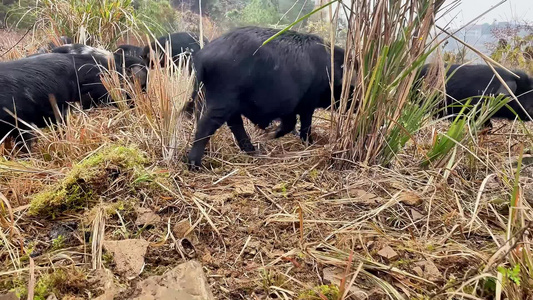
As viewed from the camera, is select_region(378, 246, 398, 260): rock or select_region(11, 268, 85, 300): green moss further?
select_region(378, 246, 398, 260): rock

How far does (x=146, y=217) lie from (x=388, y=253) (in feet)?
3.79

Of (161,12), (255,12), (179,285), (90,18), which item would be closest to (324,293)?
(179,285)

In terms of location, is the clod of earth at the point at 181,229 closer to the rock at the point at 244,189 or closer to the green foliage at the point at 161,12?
the rock at the point at 244,189

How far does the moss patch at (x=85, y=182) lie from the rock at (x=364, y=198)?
122 centimetres

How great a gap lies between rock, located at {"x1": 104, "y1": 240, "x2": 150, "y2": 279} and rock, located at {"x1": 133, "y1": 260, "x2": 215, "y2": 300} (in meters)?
0.11

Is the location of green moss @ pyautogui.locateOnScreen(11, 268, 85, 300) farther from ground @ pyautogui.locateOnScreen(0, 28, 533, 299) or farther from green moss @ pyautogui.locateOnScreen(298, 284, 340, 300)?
green moss @ pyautogui.locateOnScreen(298, 284, 340, 300)

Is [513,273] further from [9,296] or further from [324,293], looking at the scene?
[9,296]

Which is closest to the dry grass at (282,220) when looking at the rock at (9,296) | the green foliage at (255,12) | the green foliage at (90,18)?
the rock at (9,296)

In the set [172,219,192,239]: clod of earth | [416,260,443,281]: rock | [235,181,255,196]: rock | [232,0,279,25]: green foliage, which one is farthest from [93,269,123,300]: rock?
[232,0,279,25]: green foliage

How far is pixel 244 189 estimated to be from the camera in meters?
2.29

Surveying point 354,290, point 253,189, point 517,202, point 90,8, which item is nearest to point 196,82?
point 253,189

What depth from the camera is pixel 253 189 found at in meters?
2.30

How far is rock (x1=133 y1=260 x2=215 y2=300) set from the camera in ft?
4.58

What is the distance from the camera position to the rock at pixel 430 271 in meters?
1.56
